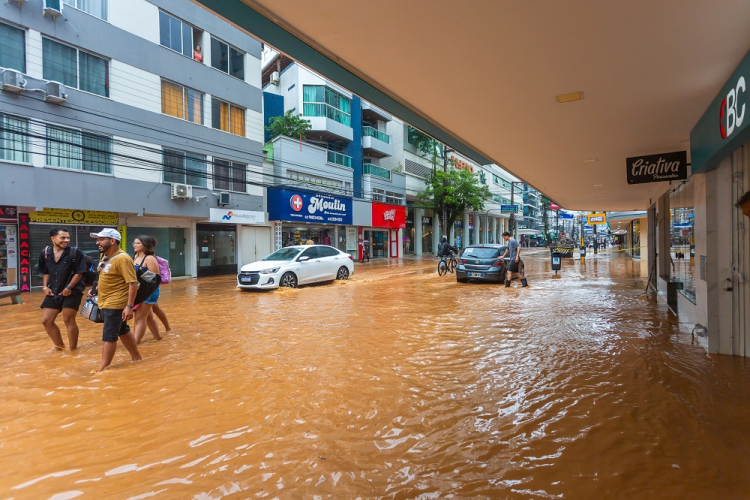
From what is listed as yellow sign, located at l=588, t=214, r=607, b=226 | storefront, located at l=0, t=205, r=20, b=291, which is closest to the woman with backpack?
storefront, located at l=0, t=205, r=20, b=291

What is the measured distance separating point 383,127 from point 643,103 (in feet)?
98.2

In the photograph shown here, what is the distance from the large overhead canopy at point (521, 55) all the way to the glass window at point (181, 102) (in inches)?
593

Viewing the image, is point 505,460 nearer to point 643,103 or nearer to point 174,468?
point 174,468

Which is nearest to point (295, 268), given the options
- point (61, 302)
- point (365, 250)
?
Answer: point (61, 302)

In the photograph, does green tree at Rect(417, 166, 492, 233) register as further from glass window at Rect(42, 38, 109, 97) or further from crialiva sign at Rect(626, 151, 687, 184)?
crialiva sign at Rect(626, 151, 687, 184)

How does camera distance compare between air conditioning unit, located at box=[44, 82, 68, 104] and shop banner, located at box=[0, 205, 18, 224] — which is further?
air conditioning unit, located at box=[44, 82, 68, 104]

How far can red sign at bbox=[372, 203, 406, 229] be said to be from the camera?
2875cm

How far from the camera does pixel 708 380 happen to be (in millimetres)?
4039

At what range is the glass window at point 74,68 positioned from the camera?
13.0 meters

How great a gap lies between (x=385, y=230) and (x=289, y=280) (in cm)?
1988

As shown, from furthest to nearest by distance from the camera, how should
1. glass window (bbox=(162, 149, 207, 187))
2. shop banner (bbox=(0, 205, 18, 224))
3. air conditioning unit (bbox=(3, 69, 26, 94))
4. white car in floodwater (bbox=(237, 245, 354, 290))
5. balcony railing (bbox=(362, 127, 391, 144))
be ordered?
balcony railing (bbox=(362, 127, 391, 144)), glass window (bbox=(162, 149, 207, 187)), shop banner (bbox=(0, 205, 18, 224)), white car in floodwater (bbox=(237, 245, 354, 290)), air conditioning unit (bbox=(3, 69, 26, 94))

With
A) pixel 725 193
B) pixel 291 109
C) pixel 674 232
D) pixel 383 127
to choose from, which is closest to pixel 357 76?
pixel 725 193

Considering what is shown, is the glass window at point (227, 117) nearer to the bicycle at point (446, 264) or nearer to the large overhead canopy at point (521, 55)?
the bicycle at point (446, 264)

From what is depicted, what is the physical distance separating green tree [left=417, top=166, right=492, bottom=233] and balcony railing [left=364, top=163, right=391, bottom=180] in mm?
4185
